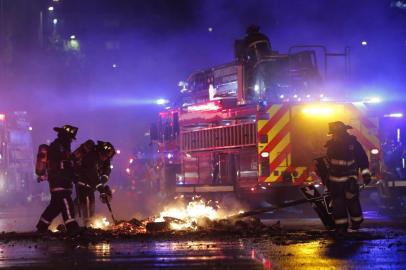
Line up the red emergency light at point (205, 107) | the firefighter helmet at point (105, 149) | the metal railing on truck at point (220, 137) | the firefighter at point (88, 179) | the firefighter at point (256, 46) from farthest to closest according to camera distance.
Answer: the firefighter at point (256, 46) → the red emergency light at point (205, 107) → the metal railing on truck at point (220, 137) → the firefighter helmet at point (105, 149) → the firefighter at point (88, 179)

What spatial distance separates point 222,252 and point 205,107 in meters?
8.07

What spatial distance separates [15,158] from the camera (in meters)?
26.3

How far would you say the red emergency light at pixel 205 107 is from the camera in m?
15.9

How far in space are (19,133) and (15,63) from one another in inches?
536

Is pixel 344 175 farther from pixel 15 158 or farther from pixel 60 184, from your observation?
pixel 15 158

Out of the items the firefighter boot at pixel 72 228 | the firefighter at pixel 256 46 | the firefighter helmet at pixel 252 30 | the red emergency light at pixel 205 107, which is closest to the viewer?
the firefighter boot at pixel 72 228

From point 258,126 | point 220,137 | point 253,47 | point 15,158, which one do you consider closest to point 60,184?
point 258,126

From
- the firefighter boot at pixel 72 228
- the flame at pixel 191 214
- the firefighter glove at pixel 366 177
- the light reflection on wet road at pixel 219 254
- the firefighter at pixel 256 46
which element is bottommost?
the light reflection on wet road at pixel 219 254

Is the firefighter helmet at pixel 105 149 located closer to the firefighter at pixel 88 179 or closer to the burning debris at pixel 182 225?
the firefighter at pixel 88 179

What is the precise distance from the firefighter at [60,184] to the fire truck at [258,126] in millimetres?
4438

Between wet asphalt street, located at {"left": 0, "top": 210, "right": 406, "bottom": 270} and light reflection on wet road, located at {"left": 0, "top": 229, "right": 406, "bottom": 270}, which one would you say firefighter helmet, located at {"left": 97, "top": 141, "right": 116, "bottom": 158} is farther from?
light reflection on wet road, located at {"left": 0, "top": 229, "right": 406, "bottom": 270}

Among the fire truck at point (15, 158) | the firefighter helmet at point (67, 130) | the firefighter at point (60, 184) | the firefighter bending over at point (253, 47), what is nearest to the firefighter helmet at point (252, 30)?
the firefighter bending over at point (253, 47)

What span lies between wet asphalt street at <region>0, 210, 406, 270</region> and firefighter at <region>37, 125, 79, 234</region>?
72 cm

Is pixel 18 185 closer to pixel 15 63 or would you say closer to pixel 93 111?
pixel 15 63
